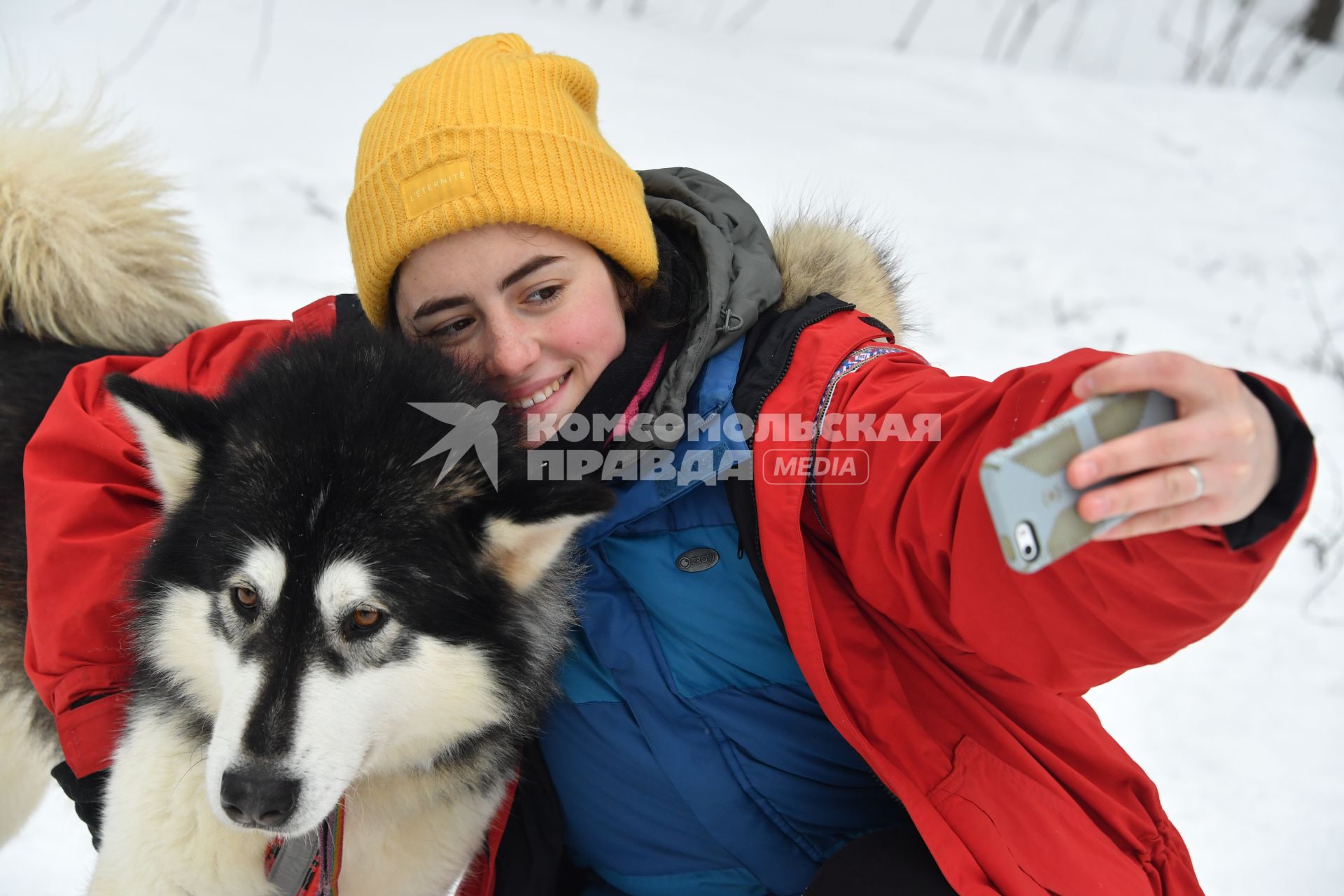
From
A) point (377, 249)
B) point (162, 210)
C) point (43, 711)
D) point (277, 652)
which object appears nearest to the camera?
point (277, 652)

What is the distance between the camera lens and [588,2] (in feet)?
21.1

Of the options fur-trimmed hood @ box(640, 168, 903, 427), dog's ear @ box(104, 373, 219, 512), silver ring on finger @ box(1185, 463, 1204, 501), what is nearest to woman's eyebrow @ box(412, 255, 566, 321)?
fur-trimmed hood @ box(640, 168, 903, 427)

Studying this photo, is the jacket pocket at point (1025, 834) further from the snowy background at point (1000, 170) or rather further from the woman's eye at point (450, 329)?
the snowy background at point (1000, 170)

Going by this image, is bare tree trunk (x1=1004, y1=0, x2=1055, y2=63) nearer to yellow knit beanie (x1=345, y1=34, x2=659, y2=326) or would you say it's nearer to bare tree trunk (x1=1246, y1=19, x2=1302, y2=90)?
bare tree trunk (x1=1246, y1=19, x2=1302, y2=90)

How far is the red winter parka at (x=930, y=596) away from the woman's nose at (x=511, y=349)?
366 millimetres

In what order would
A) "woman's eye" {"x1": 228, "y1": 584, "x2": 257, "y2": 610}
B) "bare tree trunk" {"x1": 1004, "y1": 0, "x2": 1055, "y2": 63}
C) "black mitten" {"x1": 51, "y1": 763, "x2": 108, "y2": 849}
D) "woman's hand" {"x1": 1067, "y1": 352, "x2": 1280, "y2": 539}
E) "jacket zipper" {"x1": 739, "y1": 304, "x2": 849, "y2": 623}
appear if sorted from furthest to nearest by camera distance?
"bare tree trunk" {"x1": 1004, "y1": 0, "x2": 1055, "y2": 63}
"black mitten" {"x1": 51, "y1": 763, "x2": 108, "y2": 849}
"jacket zipper" {"x1": 739, "y1": 304, "x2": 849, "y2": 623}
"woman's eye" {"x1": 228, "y1": 584, "x2": 257, "y2": 610}
"woman's hand" {"x1": 1067, "y1": 352, "x2": 1280, "y2": 539}

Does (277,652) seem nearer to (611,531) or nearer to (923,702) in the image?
(611,531)

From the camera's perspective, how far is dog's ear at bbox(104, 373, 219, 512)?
1394 millimetres

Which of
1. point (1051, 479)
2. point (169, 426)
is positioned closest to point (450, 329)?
point (169, 426)

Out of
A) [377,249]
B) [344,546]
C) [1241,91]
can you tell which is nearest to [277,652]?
[344,546]

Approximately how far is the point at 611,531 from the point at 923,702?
2.00ft

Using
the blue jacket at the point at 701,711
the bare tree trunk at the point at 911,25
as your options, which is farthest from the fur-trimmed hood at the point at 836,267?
the bare tree trunk at the point at 911,25

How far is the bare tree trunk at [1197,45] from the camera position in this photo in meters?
6.47

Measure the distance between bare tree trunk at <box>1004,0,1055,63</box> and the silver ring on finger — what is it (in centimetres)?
654
